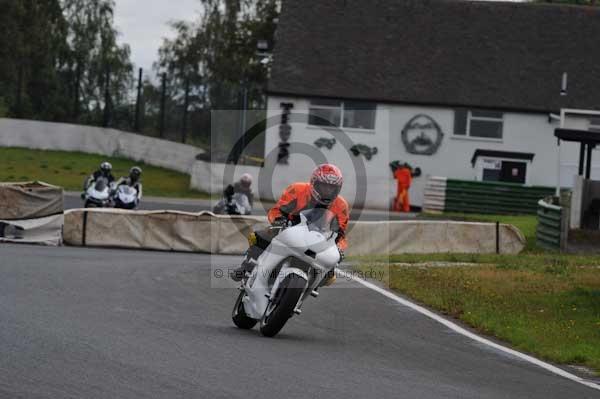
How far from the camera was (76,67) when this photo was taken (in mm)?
53750

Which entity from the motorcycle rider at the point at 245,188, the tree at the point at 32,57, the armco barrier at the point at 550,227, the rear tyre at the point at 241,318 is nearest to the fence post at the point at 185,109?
the tree at the point at 32,57

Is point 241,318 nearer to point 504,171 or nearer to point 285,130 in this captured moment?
point 285,130

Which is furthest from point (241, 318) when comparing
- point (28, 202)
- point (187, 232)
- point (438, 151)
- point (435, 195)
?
point (438, 151)

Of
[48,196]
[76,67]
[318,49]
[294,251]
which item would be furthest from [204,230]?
[76,67]

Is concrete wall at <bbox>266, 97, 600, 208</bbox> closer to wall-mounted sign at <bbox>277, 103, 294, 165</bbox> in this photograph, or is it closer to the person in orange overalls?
wall-mounted sign at <bbox>277, 103, 294, 165</bbox>

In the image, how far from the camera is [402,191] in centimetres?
4562

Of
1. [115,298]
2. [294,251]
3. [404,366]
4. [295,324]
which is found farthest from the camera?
[115,298]

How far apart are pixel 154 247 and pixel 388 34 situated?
27923mm

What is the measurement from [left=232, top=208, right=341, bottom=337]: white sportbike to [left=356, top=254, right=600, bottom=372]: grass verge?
2.64 meters

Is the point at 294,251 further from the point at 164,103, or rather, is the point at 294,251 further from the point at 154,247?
the point at 164,103

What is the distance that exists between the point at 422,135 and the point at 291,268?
37.6 m

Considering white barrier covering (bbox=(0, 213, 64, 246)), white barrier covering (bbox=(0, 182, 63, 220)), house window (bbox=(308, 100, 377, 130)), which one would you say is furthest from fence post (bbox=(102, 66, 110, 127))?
white barrier covering (bbox=(0, 213, 64, 246))

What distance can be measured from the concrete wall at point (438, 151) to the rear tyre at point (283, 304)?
36.0 metres

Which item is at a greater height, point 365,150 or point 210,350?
point 365,150
